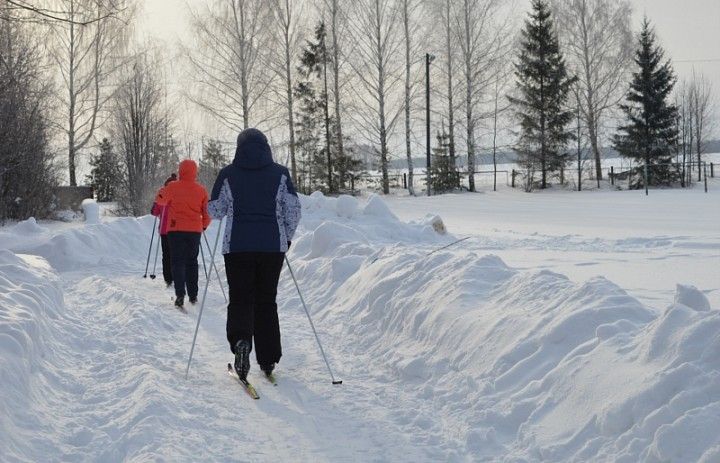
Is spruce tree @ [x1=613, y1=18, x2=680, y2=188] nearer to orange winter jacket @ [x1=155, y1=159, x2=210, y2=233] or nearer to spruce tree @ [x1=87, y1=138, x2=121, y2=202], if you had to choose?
spruce tree @ [x1=87, y1=138, x2=121, y2=202]

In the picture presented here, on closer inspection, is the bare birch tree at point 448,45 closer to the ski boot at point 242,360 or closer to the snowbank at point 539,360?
the snowbank at point 539,360

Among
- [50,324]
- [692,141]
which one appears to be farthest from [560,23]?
[50,324]

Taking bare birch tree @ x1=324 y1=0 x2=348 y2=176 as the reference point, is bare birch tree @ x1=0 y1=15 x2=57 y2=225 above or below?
below

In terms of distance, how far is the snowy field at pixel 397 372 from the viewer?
323 centimetres

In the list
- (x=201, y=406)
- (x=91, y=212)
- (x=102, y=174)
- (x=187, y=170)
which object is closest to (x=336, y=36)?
(x=91, y=212)

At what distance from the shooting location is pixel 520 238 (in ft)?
44.8

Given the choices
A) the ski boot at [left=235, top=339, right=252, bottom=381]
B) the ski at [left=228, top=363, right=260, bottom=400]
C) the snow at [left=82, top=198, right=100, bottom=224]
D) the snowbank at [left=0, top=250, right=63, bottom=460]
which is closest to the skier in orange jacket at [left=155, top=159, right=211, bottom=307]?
the snowbank at [left=0, top=250, right=63, bottom=460]

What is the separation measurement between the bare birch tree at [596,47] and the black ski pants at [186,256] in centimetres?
3233

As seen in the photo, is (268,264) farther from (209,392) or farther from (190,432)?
(190,432)

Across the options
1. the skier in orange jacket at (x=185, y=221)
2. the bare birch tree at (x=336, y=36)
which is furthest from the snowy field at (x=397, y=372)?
the bare birch tree at (x=336, y=36)

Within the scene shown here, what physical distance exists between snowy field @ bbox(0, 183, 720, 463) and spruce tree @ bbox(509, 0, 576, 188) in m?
28.9

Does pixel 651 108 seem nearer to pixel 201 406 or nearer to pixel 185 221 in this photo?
pixel 185 221

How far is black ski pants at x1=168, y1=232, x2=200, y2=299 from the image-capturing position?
8.24 metres

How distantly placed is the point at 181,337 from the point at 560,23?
1440 inches
